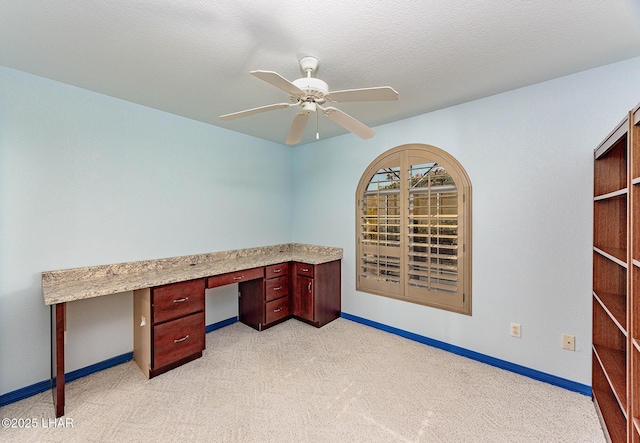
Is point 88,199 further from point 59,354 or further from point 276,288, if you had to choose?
point 276,288

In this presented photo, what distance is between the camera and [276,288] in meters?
3.42

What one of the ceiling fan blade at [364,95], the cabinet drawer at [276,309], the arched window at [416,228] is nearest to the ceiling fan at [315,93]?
the ceiling fan blade at [364,95]

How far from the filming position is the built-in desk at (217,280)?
200 cm

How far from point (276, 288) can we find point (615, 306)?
2.88m

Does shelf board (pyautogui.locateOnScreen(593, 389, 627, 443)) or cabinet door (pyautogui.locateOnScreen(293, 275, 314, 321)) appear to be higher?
cabinet door (pyautogui.locateOnScreen(293, 275, 314, 321))

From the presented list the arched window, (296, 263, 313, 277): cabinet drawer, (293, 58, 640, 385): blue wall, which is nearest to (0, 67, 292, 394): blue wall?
(296, 263, 313, 277): cabinet drawer

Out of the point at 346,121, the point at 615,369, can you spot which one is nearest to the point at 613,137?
the point at 615,369

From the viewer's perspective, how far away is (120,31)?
166cm

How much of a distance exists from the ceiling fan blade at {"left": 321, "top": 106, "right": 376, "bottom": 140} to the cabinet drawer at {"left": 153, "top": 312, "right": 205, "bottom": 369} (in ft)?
6.94

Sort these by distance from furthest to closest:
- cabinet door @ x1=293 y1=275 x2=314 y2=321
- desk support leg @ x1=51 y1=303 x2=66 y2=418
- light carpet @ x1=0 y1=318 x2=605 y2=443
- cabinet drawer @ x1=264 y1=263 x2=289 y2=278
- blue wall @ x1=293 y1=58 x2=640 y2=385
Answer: cabinet door @ x1=293 y1=275 x2=314 y2=321
cabinet drawer @ x1=264 y1=263 x2=289 y2=278
blue wall @ x1=293 y1=58 x2=640 y2=385
desk support leg @ x1=51 y1=303 x2=66 y2=418
light carpet @ x1=0 y1=318 x2=605 y2=443

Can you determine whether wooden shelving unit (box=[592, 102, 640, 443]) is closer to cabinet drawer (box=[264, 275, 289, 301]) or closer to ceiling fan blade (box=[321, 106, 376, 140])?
ceiling fan blade (box=[321, 106, 376, 140])

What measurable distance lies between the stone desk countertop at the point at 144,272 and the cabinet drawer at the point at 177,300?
0.07 m

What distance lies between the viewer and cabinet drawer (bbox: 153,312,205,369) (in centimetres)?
240

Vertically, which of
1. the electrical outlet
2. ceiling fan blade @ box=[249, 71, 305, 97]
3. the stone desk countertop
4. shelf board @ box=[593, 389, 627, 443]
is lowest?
shelf board @ box=[593, 389, 627, 443]
